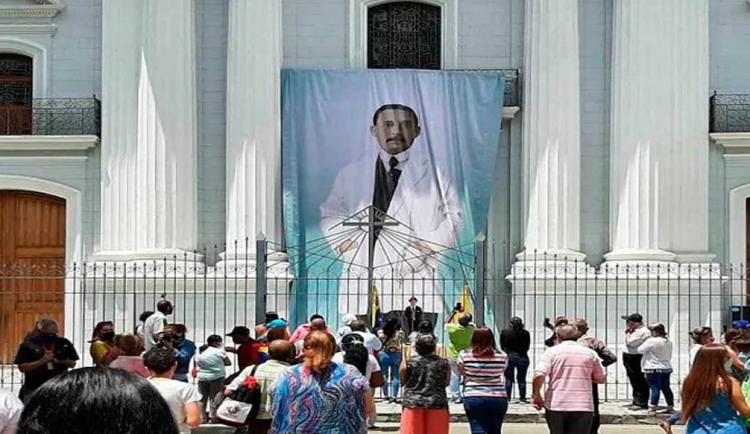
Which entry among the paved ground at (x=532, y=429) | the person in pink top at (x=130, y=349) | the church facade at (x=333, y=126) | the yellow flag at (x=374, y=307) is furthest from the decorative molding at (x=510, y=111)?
the person in pink top at (x=130, y=349)

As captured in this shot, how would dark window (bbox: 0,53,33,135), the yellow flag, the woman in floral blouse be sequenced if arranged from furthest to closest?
1. dark window (bbox: 0,53,33,135)
2. the yellow flag
3. the woman in floral blouse

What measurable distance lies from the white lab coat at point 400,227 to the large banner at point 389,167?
0.02 metres

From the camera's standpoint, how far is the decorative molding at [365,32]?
24.5 meters

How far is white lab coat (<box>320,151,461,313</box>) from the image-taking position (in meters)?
23.0

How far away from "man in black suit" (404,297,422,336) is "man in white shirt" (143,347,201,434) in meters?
12.4

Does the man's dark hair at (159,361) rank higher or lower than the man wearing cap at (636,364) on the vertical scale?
higher

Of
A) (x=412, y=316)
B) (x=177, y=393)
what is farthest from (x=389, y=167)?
(x=177, y=393)

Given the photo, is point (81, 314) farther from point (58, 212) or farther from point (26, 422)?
point (26, 422)

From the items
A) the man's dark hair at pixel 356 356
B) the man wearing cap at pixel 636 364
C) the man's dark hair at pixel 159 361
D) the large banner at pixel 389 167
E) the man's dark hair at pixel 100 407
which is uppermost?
the large banner at pixel 389 167

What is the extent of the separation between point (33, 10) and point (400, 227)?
8175 millimetres

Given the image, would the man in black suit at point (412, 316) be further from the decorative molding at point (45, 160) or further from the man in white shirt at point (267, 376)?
the man in white shirt at point (267, 376)

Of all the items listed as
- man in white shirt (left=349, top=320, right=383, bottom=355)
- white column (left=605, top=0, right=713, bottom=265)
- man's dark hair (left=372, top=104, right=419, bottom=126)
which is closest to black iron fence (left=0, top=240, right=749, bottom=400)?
white column (left=605, top=0, right=713, bottom=265)

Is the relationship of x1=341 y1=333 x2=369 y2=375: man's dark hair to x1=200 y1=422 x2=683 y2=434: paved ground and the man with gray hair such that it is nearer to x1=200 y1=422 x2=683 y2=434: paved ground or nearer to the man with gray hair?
the man with gray hair

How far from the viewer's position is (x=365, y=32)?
24.7 metres
